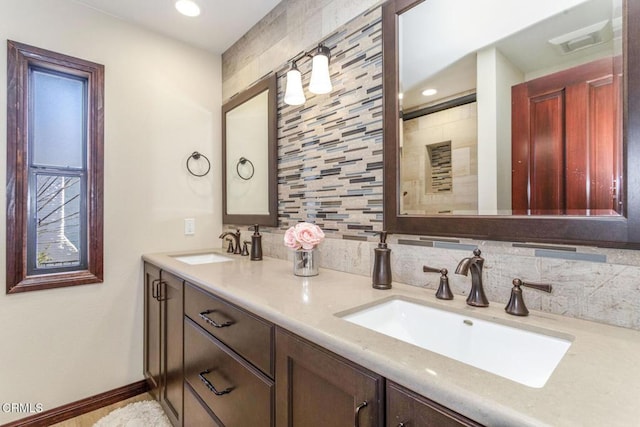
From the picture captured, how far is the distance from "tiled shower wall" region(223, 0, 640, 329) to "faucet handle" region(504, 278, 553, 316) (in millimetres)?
27

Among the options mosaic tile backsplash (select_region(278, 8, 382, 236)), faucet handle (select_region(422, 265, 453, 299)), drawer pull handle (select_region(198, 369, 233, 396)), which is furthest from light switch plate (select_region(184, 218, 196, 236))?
faucet handle (select_region(422, 265, 453, 299))

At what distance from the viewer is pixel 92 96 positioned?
192 cm

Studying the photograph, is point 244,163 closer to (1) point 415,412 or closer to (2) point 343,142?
(2) point 343,142

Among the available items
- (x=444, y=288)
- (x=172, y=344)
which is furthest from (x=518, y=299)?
(x=172, y=344)

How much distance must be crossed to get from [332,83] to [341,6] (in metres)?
0.36

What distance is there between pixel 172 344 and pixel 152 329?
401 millimetres

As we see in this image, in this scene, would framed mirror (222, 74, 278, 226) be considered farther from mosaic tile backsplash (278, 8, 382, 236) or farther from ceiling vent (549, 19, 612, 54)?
ceiling vent (549, 19, 612, 54)

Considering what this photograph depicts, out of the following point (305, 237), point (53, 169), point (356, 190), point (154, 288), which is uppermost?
point (53, 169)

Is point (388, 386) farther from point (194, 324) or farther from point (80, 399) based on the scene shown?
point (80, 399)

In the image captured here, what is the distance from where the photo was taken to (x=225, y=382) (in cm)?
118

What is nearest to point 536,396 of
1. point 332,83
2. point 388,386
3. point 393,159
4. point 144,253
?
→ point 388,386

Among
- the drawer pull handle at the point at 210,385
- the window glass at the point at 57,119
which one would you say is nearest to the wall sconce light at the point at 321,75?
the drawer pull handle at the point at 210,385

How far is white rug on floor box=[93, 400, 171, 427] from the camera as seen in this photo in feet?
5.78

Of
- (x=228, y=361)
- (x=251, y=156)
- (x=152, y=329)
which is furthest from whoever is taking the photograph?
(x=251, y=156)
